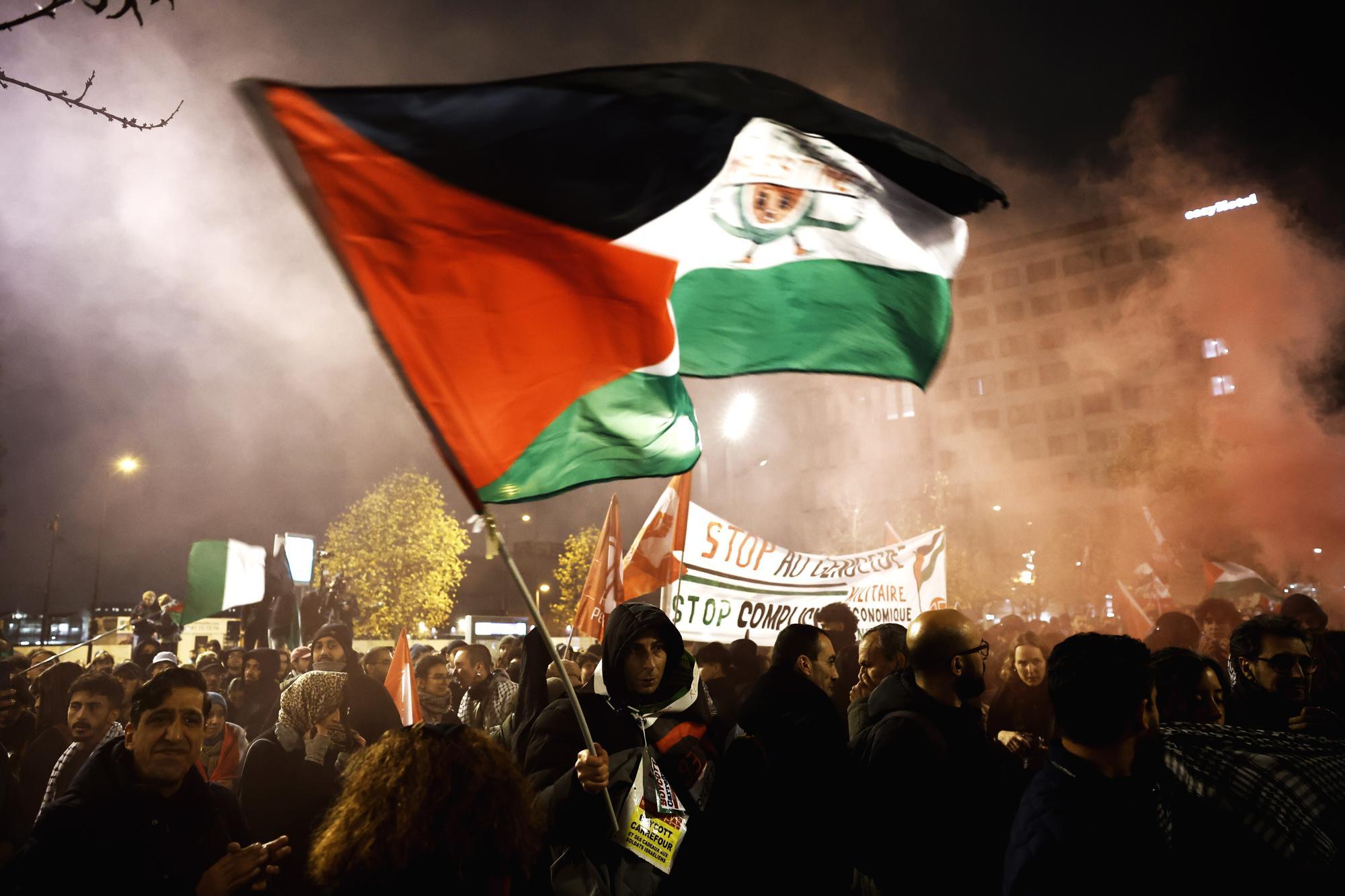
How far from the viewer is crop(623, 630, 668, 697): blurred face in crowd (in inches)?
164

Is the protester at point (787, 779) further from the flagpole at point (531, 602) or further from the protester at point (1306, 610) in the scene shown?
the protester at point (1306, 610)

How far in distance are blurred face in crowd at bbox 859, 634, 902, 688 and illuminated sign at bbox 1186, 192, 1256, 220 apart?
6134 centimetres

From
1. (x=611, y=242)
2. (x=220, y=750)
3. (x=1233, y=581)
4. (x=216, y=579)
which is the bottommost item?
(x=220, y=750)

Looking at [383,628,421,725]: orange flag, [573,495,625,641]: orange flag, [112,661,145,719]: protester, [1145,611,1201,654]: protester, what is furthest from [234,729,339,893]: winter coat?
[1145,611,1201,654]: protester

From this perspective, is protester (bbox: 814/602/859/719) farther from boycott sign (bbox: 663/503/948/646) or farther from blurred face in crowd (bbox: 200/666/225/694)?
blurred face in crowd (bbox: 200/666/225/694)

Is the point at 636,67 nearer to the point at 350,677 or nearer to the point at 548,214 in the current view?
the point at 548,214

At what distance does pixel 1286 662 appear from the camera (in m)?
4.69

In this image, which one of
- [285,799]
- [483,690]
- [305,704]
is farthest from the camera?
[483,690]

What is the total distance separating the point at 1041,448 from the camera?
249 feet

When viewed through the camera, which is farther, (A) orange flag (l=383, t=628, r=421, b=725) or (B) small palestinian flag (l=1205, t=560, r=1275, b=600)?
(B) small palestinian flag (l=1205, t=560, r=1275, b=600)

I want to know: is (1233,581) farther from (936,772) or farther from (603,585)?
(936,772)

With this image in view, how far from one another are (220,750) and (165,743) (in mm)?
4042

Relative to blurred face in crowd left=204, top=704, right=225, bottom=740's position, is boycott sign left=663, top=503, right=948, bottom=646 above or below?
above

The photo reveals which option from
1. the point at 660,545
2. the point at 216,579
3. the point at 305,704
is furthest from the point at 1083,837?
the point at 216,579
